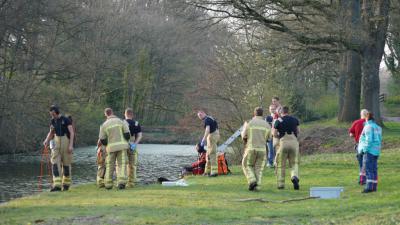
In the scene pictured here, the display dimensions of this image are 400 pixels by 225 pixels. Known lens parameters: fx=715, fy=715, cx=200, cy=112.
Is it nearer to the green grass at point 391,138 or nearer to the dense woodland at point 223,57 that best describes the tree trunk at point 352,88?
the dense woodland at point 223,57

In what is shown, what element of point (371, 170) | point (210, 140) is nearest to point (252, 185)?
point (371, 170)

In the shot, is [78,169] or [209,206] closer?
[209,206]

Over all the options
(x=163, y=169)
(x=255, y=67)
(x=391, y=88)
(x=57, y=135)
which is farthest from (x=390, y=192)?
(x=391, y=88)

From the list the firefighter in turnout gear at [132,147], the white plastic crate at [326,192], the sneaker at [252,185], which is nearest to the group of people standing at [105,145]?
the firefighter in turnout gear at [132,147]

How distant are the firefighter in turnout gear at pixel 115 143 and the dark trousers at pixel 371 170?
5.94 meters

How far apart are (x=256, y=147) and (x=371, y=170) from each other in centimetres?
274

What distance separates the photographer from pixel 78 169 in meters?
33.3

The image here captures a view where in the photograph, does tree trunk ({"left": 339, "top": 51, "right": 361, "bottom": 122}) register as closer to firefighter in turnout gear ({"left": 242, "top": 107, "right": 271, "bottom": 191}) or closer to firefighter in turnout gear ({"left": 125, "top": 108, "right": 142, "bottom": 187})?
firefighter in turnout gear ({"left": 125, "top": 108, "right": 142, "bottom": 187})

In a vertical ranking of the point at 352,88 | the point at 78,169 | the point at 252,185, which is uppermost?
the point at 352,88

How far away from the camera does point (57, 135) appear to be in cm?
1781

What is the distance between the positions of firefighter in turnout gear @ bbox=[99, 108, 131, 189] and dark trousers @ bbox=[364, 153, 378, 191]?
19.5 feet

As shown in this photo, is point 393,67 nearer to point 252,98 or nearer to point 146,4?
point 252,98

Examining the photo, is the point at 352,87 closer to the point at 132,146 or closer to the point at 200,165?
the point at 200,165

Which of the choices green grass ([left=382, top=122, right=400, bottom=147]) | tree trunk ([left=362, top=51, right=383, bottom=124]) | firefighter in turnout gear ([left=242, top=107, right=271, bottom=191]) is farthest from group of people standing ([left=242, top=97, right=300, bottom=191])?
tree trunk ([left=362, top=51, right=383, bottom=124])
